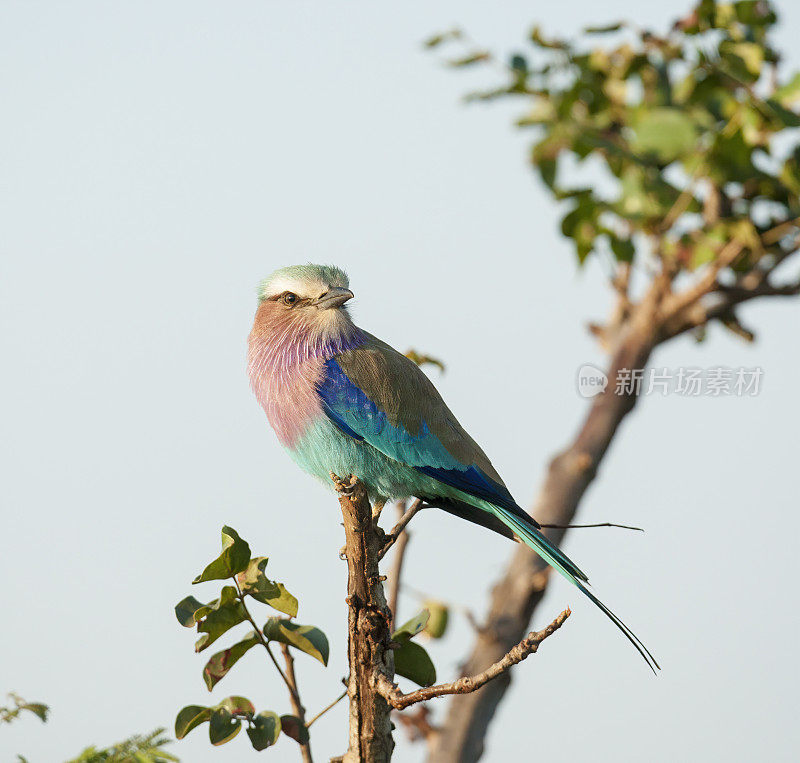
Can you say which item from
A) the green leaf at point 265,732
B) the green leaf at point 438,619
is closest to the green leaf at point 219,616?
the green leaf at point 265,732

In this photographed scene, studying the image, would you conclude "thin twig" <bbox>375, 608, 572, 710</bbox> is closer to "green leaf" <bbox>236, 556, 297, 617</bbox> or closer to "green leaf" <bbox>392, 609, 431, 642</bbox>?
"green leaf" <bbox>392, 609, 431, 642</bbox>

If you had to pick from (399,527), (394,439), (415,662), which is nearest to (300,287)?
(394,439)

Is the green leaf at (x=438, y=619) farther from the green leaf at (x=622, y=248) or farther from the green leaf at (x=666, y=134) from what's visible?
the green leaf at (x=666, y=134)

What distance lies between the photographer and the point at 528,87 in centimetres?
458

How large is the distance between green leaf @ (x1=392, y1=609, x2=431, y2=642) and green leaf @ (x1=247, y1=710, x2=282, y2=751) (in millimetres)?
426

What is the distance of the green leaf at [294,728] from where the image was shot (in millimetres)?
2658

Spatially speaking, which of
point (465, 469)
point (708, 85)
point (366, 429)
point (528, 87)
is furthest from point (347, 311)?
point (708, 85)

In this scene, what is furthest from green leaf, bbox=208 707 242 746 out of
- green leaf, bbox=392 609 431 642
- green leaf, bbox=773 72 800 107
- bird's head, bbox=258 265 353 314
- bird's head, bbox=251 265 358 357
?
green leaf, bbox=773 72 800 107

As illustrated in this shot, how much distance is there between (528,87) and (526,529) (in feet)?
8.41

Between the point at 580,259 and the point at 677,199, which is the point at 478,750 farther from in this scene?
the point at 677,199

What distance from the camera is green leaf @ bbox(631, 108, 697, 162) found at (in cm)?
409

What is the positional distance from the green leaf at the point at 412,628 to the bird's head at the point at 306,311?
3.44 feet

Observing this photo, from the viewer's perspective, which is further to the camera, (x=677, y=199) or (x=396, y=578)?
(x=677, y=199)

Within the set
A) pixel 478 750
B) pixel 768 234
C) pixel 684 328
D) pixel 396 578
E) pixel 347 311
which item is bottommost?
pixel 478 750
